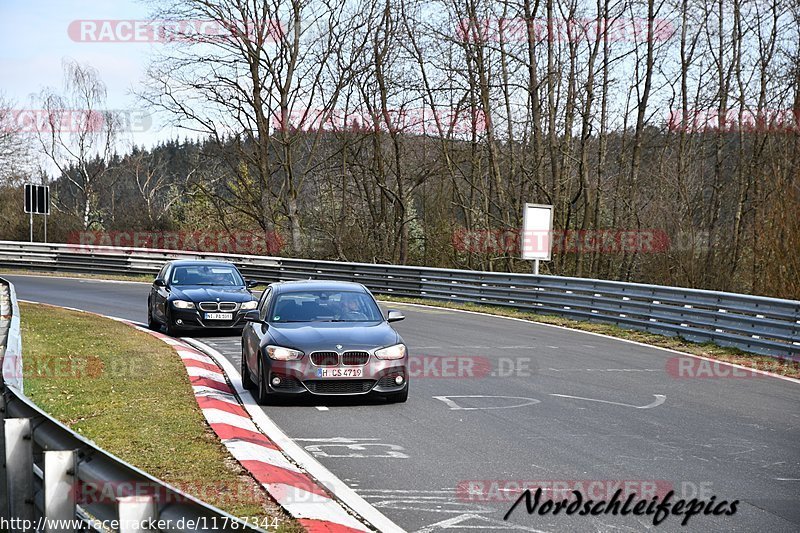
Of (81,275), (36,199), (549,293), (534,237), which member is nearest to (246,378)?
(549,293)

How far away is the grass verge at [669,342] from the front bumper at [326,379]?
7097 millimetres

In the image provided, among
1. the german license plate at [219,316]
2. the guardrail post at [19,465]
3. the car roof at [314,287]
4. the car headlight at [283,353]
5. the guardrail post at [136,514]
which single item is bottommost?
the german license plate at [219,316]

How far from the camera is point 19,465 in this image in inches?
181

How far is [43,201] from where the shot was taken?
1604 inches

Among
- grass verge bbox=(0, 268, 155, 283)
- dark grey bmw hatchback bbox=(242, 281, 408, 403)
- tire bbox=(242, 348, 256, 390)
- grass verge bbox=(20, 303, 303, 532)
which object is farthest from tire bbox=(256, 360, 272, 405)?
grass verge bbox=(0, 268, 155, 283)

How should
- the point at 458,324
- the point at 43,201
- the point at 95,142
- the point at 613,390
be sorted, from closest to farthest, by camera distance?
the point at 613,390 < the point at 458,324 < the point at 43,201 < the point at 95,142

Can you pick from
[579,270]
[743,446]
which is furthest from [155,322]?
[579,270]

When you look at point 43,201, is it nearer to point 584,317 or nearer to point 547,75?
point 547,75

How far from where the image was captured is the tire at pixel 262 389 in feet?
34.8

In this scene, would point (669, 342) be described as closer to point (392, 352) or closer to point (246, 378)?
point (392, 352)

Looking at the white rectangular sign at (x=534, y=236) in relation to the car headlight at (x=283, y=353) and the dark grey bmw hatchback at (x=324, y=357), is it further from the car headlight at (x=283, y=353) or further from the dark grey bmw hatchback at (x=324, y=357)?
the car headlight at (x=283, y=353)

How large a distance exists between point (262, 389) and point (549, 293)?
15072 millimetres

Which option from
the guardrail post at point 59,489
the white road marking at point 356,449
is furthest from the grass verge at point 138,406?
the guardrail post at point 59,489

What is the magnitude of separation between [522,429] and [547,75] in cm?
2674
